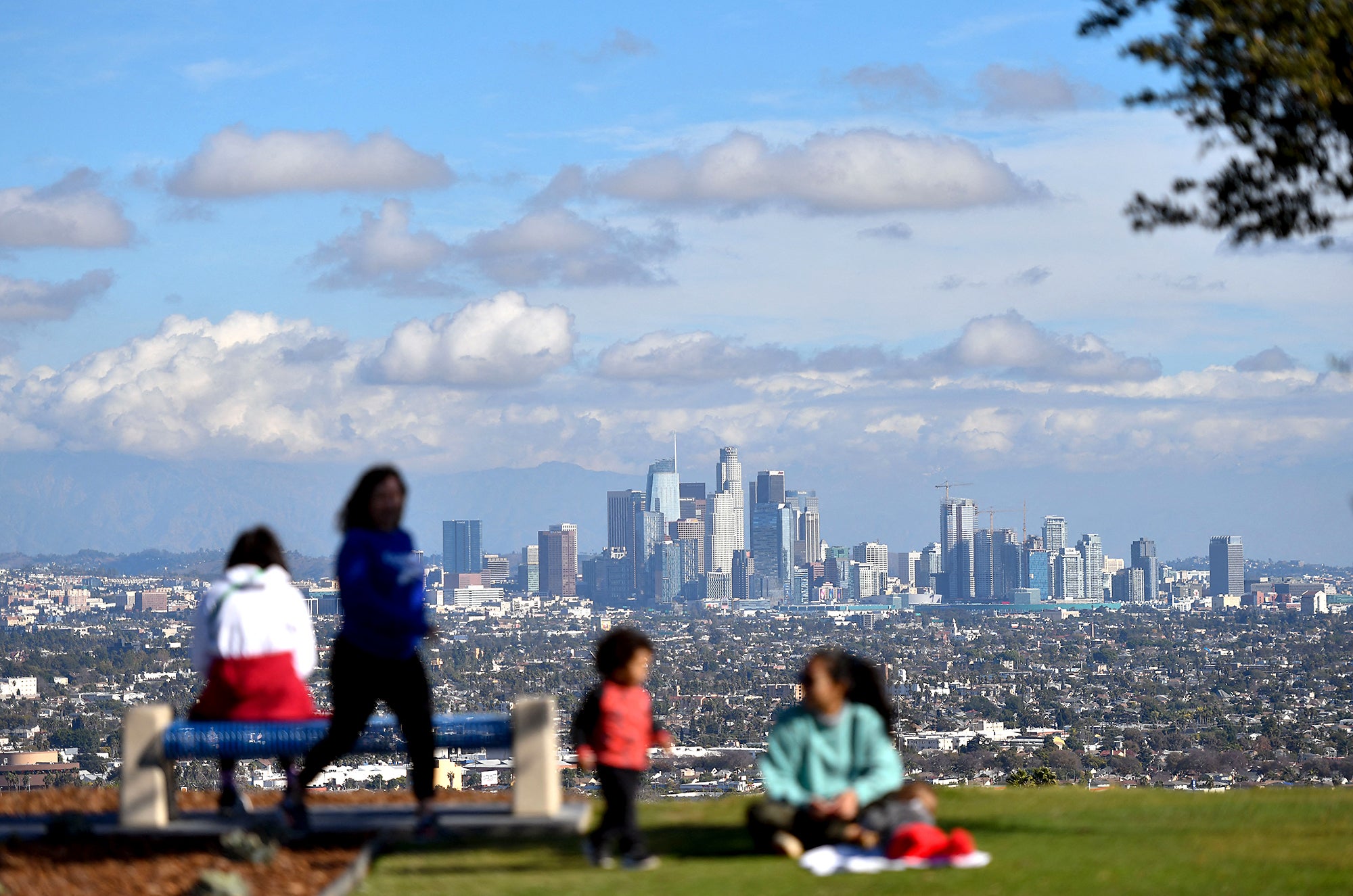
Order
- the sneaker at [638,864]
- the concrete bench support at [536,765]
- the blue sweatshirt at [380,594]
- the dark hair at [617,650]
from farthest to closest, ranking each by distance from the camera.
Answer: the concrete bench support at [536,765]
the blue sweatshirt at [380,594]
the dark hair at [617,650]
the sneaker at [638,864]

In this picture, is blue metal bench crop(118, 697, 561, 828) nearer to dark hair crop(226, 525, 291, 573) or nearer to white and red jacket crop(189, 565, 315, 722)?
white and red jacket crop(189, 565, 315, 722)

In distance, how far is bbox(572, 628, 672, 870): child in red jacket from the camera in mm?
7484

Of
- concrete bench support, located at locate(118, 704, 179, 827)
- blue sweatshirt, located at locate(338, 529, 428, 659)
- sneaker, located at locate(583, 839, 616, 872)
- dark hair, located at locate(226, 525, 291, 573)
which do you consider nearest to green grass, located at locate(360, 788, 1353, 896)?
sneaker, located at locate(583, 839, 616, 872)

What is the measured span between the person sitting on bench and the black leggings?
54 centimetres

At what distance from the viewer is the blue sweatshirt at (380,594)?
8.12 meters

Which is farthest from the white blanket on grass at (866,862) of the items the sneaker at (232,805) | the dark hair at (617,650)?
the sneaker at (232,805)

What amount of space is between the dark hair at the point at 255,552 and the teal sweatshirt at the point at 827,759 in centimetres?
303

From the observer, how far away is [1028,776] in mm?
25672

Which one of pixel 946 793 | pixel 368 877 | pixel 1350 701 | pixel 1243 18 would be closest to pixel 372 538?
pixel 368 877

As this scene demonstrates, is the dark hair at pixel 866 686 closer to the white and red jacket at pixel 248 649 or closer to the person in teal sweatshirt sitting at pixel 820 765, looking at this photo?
the person in teal sweatshirt sitting at pixel 820 765

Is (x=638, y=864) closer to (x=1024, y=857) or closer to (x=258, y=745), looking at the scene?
(x=1024, y=857)

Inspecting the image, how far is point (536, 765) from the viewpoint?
8414 mm

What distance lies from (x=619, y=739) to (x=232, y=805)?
8.81 ft

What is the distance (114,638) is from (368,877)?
117387 mm
